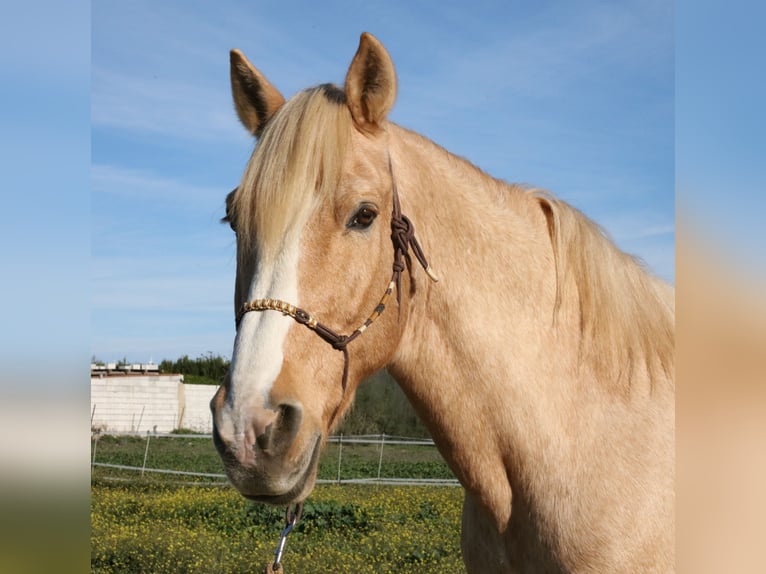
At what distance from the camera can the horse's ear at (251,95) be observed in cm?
257

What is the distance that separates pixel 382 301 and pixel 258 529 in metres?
8.68

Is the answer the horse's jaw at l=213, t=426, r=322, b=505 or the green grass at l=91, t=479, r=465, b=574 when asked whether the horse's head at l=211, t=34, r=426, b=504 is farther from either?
the green grass at l=91, t=479, r=465, b=574

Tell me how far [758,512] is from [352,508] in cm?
1055

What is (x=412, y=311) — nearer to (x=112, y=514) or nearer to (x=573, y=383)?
(x=573, y=383)

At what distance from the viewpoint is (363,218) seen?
7.31ft

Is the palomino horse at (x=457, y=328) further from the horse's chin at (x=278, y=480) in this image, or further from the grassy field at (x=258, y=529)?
the grassy field at (x=258, y=529)

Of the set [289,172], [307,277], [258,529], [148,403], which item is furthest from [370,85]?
[148,403]

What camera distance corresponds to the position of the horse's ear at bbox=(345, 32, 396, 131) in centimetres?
229

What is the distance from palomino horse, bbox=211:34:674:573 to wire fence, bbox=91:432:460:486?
1409 cm

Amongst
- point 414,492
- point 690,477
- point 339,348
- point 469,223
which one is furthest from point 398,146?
point 414,492

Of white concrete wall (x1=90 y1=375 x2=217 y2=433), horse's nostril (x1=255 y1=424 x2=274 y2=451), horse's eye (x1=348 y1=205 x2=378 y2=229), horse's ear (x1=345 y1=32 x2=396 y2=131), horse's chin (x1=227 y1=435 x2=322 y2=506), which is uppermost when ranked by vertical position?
horse's ear (x1=345 y1=32 x2=396 y2=131)

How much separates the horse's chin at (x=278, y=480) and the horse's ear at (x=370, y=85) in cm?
110

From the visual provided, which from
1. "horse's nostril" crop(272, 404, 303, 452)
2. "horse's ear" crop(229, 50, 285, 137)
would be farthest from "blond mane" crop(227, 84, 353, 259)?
"horse's nostril" crop(272, 404, 303, 452)

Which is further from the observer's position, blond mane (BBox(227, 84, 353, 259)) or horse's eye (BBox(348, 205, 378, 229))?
horse's eye (BBox(348, 205, 378, 229))
